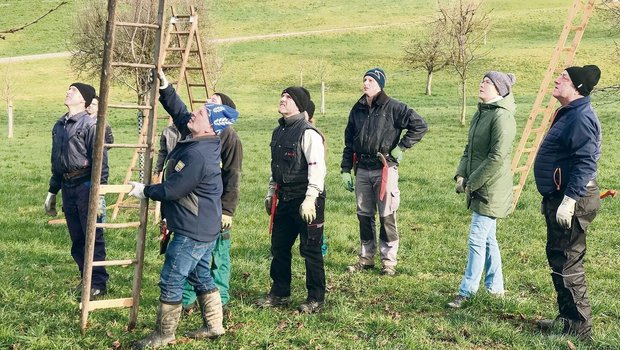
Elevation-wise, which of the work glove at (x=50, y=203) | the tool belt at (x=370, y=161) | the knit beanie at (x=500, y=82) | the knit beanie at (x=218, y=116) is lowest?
the work glove at (x=50, y=203)

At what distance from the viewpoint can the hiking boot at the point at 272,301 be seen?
6719mm

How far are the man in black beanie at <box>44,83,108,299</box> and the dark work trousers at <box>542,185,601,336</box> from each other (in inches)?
192

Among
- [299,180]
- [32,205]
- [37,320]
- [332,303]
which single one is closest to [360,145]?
[299,180]

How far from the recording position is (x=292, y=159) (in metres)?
6.55

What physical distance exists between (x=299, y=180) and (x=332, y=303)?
1.46 metres

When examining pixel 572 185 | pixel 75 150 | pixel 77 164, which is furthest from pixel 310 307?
pixel 75 150

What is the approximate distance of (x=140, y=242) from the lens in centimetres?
580

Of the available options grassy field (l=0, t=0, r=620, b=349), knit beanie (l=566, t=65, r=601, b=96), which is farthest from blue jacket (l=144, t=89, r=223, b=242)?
knit beanie (l=566, t=65, r=601, b=96)

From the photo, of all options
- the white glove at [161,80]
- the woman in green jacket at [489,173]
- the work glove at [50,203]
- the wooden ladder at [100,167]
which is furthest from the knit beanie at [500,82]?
the work glove at [50,203]

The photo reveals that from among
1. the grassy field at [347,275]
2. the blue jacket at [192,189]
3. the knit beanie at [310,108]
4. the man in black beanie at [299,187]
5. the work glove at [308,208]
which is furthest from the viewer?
the knit beanie at [310,108]

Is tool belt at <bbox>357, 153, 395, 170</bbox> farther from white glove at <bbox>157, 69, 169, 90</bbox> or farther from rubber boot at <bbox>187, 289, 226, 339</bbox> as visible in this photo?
white glove at <bbox>157, 69, 169, 90</bbox>

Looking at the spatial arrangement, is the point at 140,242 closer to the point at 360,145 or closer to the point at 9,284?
the point at 9,284

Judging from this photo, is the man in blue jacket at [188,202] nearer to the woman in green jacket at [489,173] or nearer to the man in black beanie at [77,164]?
the man in black beanie at [77,164]

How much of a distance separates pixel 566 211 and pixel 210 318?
3458 mm
